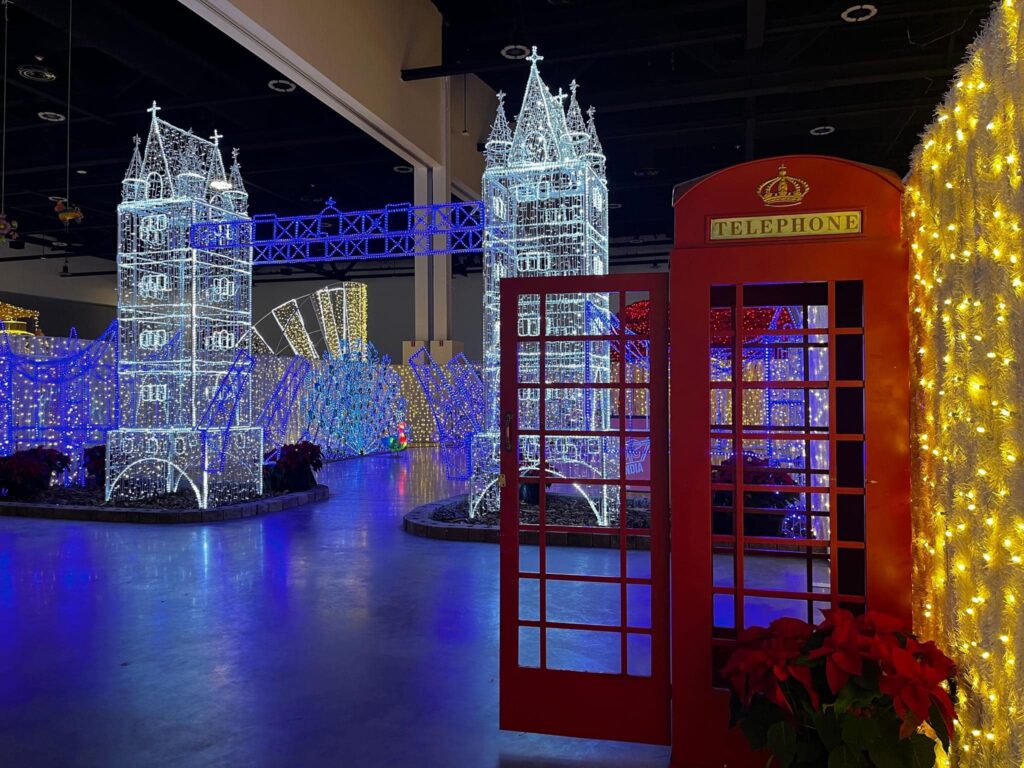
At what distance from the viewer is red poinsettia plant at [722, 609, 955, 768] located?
2242 millimetres

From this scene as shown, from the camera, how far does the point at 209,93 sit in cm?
1309

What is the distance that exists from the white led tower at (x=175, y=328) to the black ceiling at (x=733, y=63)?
4799 millimetres

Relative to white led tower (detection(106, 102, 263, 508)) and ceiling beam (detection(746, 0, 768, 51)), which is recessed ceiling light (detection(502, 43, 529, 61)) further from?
white led tower (detection(106, 102, 263, 508))

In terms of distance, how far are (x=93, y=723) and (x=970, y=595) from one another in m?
3.59

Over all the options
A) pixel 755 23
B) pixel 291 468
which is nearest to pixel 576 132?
pixel 755 23

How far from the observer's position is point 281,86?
1280cm

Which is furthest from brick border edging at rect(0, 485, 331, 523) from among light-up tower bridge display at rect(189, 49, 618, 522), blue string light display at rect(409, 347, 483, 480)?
blue string light display at rect(409, 347, 483, 480)

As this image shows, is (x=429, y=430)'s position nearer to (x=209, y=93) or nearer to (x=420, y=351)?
(x=420, y=351)

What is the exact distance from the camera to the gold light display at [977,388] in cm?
193

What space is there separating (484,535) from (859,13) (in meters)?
8.33

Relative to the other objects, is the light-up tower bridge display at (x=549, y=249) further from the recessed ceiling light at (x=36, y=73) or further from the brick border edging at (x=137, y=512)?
the recessed ceiling light at (x=36, y=73)

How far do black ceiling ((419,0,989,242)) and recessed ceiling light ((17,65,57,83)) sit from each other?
5484 millimetres

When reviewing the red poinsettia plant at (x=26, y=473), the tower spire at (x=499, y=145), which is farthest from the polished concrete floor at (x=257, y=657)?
the tower spire at (x=499, y=145)

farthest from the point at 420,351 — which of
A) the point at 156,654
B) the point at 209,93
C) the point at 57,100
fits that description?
the point at 156,654
